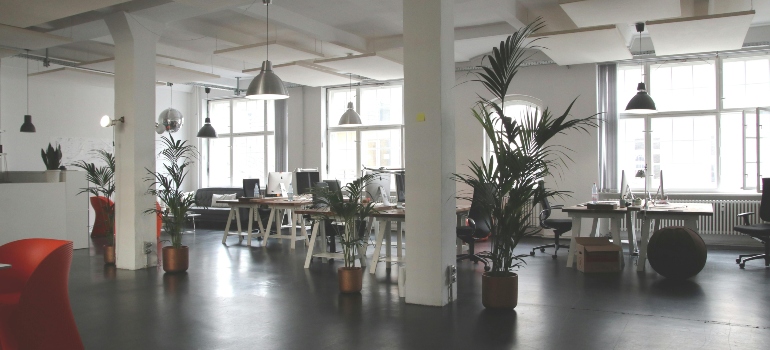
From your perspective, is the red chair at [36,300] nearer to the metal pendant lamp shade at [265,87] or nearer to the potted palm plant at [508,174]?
the potted palm plant at [508,174]

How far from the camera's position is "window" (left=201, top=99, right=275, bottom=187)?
13.7 metres

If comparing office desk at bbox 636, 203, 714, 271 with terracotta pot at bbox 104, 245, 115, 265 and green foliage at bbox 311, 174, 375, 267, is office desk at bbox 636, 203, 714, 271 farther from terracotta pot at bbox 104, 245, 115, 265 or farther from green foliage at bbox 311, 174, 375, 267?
terracotta pot at bbox 104, 245, 115, 265

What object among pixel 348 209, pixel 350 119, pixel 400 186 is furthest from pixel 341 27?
pixel 348 209

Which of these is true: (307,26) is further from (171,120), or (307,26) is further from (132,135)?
(171,120)

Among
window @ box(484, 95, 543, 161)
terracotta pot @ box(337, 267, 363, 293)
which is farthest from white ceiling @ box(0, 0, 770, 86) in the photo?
terracotta pot @ box(337, 267, 363, 293)

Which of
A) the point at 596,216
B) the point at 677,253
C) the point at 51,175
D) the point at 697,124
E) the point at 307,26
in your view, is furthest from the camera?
the point at 697,124

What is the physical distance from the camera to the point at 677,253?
6.30 metres

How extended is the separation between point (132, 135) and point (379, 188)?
10.2 feet

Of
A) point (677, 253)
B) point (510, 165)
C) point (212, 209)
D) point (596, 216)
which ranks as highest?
point (510, 165)

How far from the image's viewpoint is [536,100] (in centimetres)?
1038

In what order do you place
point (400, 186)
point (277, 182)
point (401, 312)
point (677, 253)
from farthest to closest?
point (277, 182) < point (400, 186) < point (677, 253) < point (401, 312)

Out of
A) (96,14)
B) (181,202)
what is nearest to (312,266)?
(181,202)

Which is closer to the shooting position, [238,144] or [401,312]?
[401,312]

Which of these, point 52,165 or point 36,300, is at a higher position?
point 52,165
